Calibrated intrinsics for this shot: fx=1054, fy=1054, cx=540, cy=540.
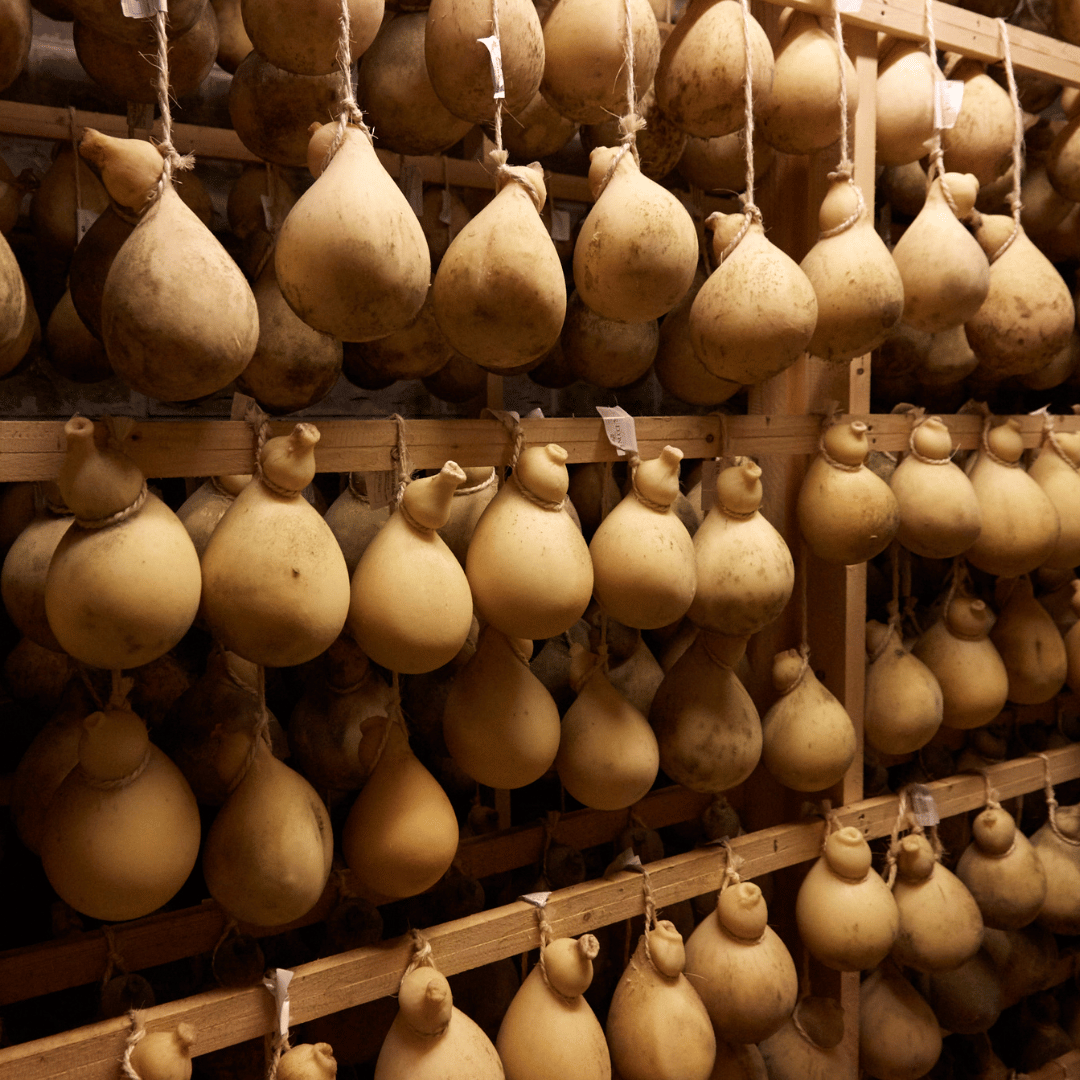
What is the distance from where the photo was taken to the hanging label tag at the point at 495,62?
1.16 meters

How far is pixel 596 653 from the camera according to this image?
149 centimetres

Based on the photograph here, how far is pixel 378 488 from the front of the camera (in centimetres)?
150

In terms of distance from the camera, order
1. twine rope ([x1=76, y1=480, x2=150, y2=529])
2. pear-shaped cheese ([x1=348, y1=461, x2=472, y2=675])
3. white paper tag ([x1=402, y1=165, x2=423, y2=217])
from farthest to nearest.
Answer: white paper tag ([x1=402, y1=165, x2=423, y2=217]) < pear-shaped cheese ([x1=348, y1=461, x2=472, y2=675]) < twine rope ([x1=76, y1=480, x2=150, y2=529])

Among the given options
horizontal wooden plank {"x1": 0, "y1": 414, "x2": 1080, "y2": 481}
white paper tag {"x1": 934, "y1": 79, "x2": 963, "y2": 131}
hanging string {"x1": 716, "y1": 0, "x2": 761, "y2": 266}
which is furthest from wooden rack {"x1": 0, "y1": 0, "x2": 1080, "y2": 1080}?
hanging string {"x1": 716, "y1": 0, "x2": 761, "y2": 266}

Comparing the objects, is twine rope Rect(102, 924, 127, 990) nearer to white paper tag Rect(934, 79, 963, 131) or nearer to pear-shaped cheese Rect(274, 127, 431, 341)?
pear-shaped cheese Rect(274, 127, 431, 341)

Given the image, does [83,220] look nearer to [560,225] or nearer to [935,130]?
[560,225]

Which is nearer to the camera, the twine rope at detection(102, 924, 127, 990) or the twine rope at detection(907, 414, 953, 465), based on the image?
the twine rope at detection(102, 924, 127, 990)

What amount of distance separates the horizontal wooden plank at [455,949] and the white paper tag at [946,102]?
1.09 m

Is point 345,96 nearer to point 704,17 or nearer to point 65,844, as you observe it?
point 704,17

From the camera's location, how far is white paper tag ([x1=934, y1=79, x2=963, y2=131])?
1.62 m

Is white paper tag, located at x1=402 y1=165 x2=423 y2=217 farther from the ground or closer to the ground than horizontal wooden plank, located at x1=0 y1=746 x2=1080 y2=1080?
farther from the ground

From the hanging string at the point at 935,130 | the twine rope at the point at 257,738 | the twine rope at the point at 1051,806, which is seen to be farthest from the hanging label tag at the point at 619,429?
the twine rope at the point at 1051,806

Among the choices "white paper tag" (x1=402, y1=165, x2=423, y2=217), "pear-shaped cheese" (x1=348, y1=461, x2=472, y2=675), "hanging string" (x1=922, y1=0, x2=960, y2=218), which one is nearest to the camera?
"pear-shaped cheese" (x1=348, y1=461, x2=472, y2=675)

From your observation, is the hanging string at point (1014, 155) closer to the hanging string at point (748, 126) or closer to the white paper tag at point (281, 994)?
the hanging string at point (748, 126)
